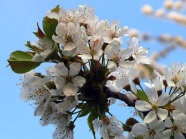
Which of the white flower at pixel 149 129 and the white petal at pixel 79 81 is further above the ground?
the white petal at pixel 79 81

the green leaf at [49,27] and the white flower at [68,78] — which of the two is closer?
the white flower at [68,78]

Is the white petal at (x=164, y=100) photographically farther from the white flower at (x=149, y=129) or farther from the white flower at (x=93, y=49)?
the white flower at (x=93, y=49)

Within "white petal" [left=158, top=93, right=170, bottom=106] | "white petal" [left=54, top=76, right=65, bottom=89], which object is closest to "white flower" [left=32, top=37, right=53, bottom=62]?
"white petal" [left=54, top=76, right=65, bottom=89]

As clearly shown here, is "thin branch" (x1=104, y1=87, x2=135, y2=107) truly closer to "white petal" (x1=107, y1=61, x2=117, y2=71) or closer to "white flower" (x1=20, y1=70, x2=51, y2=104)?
"white petal" (x1=107, y1=61, x2=117, y2=71)

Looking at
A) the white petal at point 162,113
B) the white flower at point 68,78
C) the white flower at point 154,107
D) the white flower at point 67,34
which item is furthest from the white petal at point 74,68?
the white petal at point 162,113

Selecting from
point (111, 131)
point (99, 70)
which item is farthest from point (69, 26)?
point (111, 131)

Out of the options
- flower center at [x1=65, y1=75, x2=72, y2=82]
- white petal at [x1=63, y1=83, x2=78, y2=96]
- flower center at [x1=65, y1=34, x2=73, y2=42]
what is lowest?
white petal at [x1=63, y1=83, x2=78, y2=96]

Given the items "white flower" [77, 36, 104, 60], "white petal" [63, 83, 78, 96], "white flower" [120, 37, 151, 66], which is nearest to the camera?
"white petal" [63, 83, 78, 96]

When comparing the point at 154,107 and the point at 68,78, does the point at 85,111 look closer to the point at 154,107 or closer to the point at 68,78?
the point at 68,78
